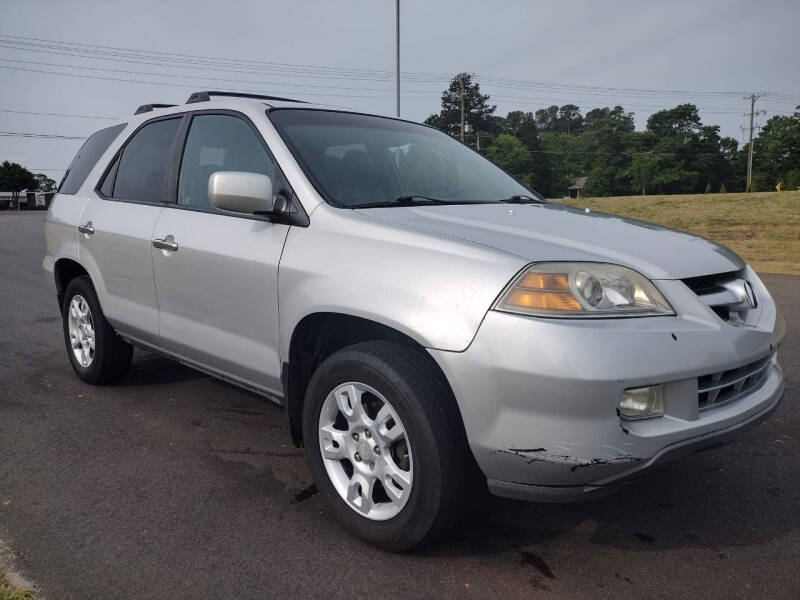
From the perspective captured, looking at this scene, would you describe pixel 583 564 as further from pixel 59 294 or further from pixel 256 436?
pixel 59 294

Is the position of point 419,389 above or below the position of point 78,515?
above

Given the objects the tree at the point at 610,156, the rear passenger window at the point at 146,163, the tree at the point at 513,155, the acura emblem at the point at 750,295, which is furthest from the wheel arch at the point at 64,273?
the tree at the point at 610,156

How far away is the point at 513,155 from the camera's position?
87.6 m

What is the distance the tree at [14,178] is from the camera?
313 ft

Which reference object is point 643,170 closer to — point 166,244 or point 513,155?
point 513,155

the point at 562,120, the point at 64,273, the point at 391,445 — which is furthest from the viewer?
the point at 562,120

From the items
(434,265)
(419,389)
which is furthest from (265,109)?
(419,389)

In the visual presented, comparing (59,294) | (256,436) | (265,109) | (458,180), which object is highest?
(265,109)

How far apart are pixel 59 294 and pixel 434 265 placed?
3686 millimetres

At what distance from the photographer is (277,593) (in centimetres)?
238

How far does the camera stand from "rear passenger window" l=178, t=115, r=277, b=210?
3.43 metres

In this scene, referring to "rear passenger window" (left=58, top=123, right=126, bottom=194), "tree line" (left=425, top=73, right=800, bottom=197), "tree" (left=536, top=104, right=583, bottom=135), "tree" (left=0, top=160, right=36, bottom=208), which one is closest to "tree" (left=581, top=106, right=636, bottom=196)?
"tree line" (left=425, top=73, right=800, bottom=197)

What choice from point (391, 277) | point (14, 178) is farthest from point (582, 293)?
point (14, 178)

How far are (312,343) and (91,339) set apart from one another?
2418mm
